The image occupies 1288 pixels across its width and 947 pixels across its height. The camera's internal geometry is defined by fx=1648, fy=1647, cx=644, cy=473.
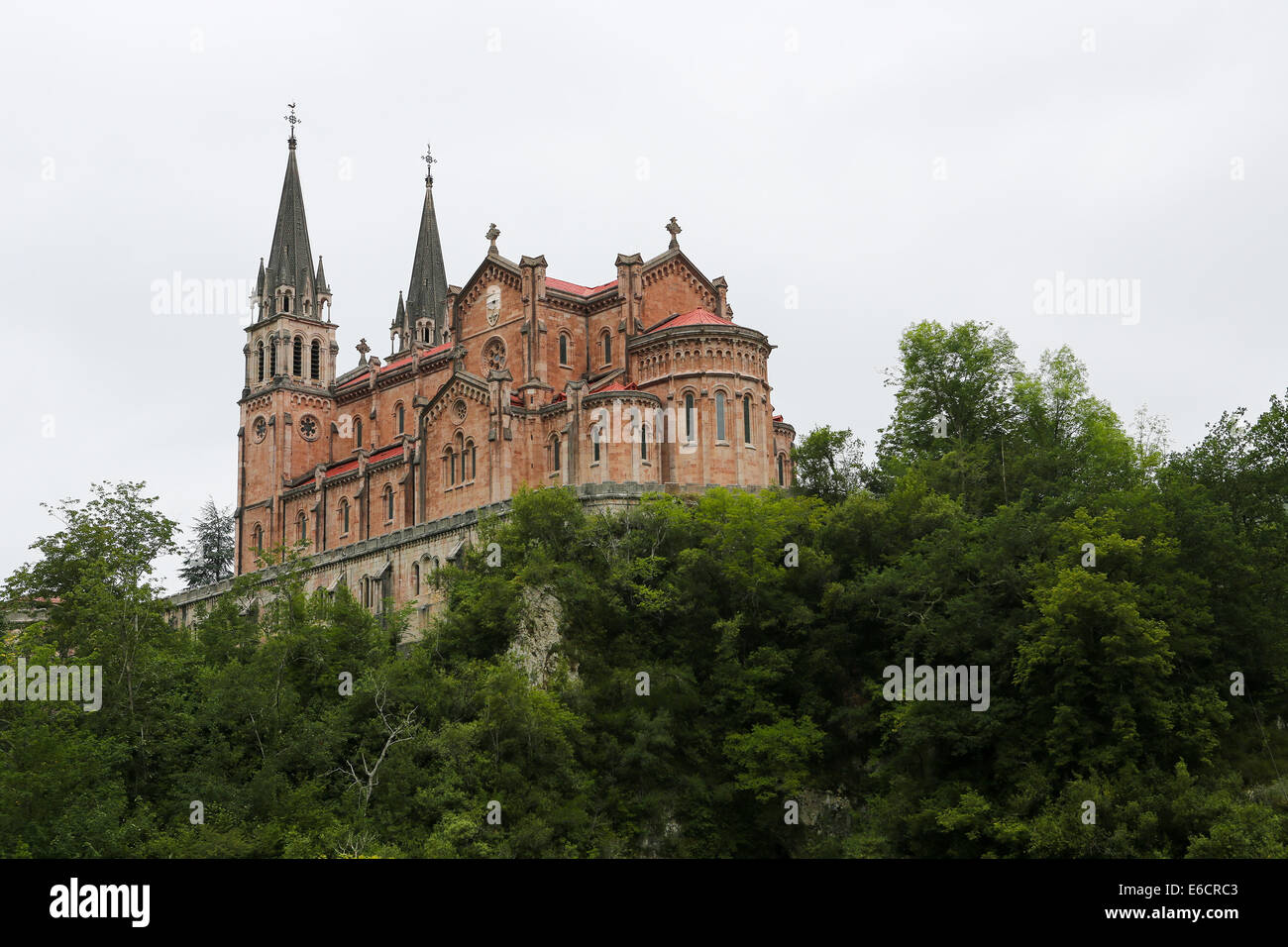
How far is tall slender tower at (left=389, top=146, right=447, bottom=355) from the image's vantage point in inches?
4291

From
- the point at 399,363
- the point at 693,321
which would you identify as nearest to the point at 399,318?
the point at 399,363

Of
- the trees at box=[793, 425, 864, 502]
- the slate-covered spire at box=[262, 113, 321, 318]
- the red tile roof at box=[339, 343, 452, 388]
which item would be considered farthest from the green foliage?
the slate-covered spire at box=[262, 113, 321, 318]

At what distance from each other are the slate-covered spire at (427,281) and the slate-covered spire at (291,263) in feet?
40.7

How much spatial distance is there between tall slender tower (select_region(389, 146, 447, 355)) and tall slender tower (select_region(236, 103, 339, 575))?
38.1 ft

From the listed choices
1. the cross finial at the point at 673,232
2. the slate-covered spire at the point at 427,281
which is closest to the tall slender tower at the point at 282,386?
the slate-covered spire at the point at 427,281

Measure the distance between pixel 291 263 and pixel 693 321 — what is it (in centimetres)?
3466

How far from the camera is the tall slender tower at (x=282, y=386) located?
90.1 m

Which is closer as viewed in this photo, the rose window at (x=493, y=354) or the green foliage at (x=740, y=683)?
the green foliage at (x=740, y=683)

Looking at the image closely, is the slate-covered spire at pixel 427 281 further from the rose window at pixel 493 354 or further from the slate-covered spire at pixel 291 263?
the rose window at pixel 493 354

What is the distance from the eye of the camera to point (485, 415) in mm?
72438

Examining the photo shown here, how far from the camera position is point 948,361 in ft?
224
